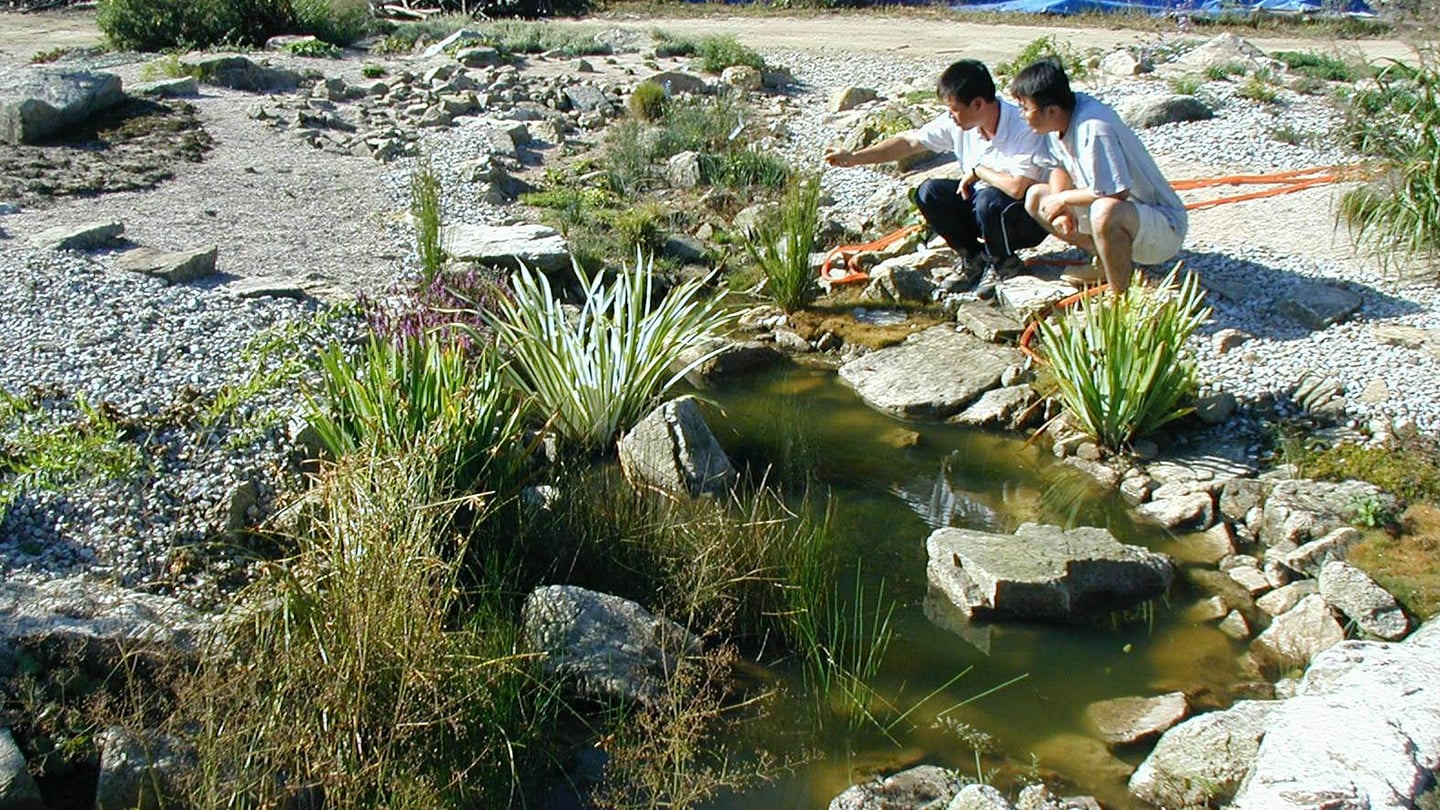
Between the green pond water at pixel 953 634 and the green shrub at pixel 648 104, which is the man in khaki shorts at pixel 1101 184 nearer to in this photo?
the green pond water at pixel 953 634

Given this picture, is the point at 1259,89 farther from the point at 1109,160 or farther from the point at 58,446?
the point at 58,446

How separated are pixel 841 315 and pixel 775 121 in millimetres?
4212

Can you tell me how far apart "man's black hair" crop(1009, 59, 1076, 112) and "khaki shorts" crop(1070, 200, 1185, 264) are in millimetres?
540

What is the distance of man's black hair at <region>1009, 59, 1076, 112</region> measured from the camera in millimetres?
6059

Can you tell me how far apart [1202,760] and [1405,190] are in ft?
13.5

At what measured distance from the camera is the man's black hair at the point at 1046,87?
19.9 ft

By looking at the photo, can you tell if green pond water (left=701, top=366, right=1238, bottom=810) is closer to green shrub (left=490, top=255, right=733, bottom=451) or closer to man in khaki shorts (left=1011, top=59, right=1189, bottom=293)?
green shrub (left=490, top=255, right=733, bottom=451)

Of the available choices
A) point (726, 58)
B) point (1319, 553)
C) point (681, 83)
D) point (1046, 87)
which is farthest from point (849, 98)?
point (1319, 553)

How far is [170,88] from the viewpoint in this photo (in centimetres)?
1084

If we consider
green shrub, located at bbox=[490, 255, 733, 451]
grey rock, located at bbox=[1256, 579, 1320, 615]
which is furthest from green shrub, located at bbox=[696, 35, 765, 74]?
grey rock, located at bbox=[1256, 579, 1320, 615]

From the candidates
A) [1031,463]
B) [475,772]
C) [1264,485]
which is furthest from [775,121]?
[475,772]

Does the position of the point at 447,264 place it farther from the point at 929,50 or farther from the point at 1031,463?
the point at 929,50

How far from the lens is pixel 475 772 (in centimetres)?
349

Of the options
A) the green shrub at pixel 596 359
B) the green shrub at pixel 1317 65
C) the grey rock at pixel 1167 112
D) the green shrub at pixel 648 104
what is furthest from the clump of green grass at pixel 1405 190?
the green shrub at pixel 648 104
